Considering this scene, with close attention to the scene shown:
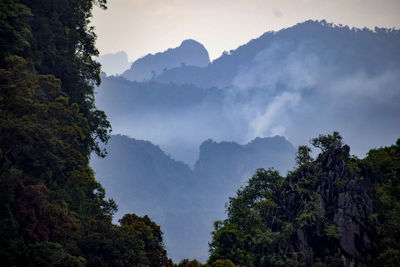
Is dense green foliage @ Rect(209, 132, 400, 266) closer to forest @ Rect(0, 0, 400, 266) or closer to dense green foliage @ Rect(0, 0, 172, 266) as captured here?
forest @ Rect(0, 0, 400, 266)

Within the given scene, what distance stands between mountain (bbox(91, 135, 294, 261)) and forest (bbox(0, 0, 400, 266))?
105 metres

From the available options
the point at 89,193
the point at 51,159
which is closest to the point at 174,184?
the point at 89,193

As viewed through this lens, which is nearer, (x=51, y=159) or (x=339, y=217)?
(x=51, y=159)

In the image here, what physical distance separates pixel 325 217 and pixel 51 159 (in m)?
22.0

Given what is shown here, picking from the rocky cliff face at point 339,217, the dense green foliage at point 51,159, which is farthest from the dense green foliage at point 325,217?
the dense green foliage at point 51,159

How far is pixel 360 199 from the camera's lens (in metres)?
33.9

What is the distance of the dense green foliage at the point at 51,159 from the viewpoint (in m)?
23.1

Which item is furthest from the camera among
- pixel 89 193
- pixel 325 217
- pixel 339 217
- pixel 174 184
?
pixel 174 184

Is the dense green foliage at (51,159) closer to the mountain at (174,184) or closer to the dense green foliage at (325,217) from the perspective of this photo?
the dense green foliage at (325,217)

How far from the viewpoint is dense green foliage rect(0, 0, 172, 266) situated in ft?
75.7

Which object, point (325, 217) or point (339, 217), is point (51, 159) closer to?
point (325, 217)

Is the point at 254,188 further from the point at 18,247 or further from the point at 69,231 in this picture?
the point at 18,247

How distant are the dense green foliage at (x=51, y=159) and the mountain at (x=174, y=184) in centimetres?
10729

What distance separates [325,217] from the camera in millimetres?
34344
